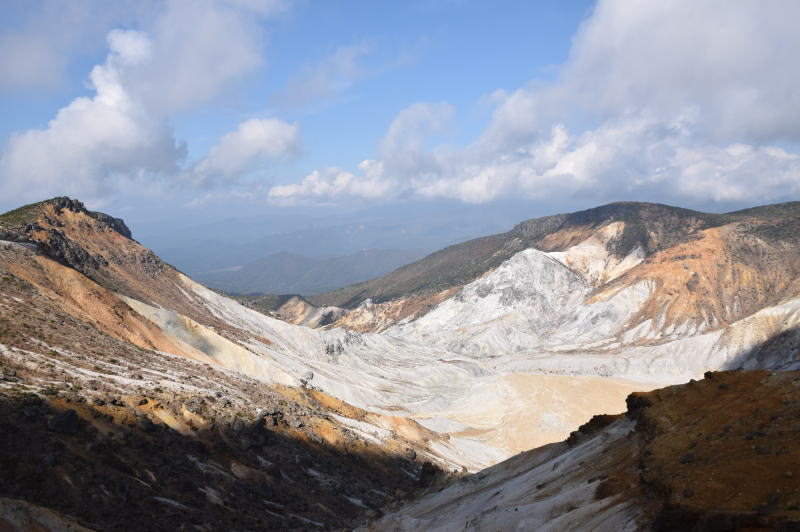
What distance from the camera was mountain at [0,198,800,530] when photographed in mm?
19047

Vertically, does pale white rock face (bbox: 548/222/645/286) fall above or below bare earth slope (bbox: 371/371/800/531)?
above

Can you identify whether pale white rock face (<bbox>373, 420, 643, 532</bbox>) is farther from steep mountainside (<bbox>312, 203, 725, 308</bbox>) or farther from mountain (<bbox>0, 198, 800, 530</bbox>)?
steep mountainside (<bbox>312, 203, 725, 308</bbox>)

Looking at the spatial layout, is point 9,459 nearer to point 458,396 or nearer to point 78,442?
point 78,442

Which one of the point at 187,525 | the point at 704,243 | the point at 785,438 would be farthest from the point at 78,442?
the point at 704,243

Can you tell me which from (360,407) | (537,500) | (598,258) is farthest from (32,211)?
(598,258)

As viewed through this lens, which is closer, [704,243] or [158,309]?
[158,309]

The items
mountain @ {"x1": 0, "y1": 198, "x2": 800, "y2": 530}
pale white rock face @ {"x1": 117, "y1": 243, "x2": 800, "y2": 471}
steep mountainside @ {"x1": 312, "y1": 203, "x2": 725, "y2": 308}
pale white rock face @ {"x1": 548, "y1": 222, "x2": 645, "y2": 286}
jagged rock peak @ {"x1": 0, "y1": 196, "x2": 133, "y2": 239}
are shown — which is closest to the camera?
mountain @ {"x1": 0, "y1": 198, "x2": 800, "y2": 530}

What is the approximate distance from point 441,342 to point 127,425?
4433 inches

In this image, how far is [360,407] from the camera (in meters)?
67.6

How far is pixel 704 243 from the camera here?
134750 millimetres

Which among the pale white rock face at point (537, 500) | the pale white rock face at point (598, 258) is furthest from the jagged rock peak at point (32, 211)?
the pale white rock face at point (598, 258)

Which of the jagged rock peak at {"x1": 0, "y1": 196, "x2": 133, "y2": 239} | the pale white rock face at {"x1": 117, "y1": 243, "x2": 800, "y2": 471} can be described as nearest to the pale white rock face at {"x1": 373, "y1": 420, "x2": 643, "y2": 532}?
the pale white rock face at {"x1": 117, "y1": 243, "x2": 800, "y2": 471}

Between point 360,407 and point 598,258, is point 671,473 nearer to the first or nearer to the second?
point 360,407

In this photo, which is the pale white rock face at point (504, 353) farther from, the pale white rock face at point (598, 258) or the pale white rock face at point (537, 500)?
the pale white rock face at point (537, 500)
